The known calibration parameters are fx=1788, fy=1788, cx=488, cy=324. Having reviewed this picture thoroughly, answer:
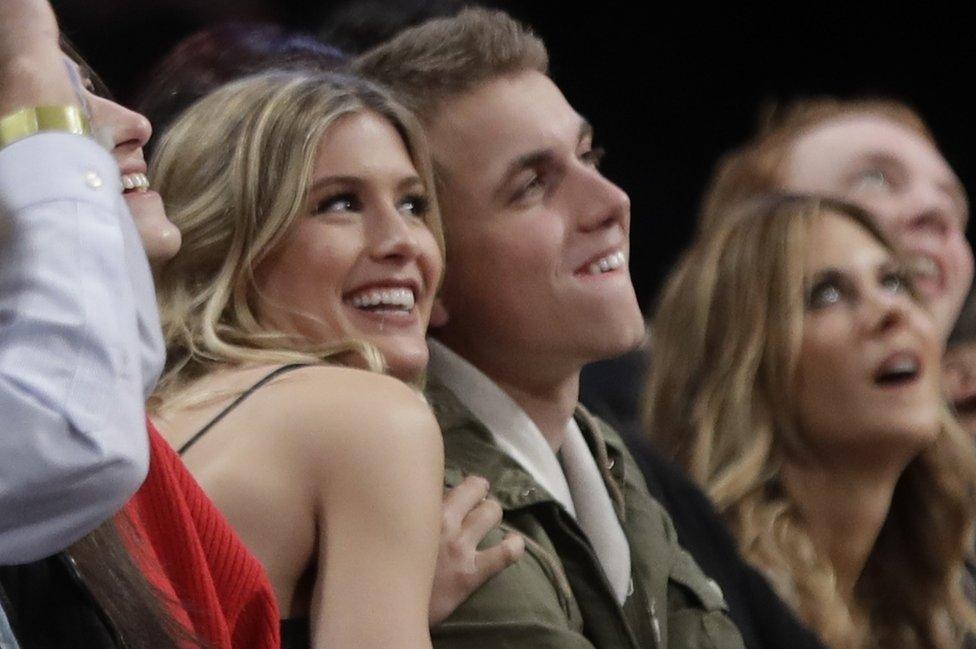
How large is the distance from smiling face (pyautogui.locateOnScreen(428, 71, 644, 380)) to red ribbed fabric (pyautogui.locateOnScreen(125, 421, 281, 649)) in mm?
749

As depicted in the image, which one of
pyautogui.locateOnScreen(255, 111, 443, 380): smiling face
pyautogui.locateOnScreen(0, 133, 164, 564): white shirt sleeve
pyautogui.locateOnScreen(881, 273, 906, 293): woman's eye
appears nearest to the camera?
pyautogui.locateOnScreen(0, 133, 164, 564): white shirt sleeve

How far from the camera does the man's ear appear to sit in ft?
7.17

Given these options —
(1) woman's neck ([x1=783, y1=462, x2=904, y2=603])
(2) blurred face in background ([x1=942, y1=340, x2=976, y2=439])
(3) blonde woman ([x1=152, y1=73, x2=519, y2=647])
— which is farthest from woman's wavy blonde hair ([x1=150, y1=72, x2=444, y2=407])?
(2) blurred face in background ([x1=942, y1=340, x2=976, y2=439])

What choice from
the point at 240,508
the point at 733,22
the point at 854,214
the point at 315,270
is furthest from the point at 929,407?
the point at 733,22

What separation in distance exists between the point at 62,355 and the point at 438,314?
1150 millimetres

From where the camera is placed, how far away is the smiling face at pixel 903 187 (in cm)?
324

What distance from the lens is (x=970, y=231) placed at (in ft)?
15.2

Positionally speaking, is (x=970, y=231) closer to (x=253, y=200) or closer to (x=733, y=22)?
(x=733, y=22)

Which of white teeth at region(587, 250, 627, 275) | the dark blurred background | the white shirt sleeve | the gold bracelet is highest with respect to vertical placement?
the gold bracelet

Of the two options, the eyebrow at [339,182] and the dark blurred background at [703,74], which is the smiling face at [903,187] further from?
the eyebrow at [339,182]

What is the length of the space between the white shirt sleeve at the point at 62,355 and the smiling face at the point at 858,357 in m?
1.57

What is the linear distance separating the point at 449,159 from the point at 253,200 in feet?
1.33

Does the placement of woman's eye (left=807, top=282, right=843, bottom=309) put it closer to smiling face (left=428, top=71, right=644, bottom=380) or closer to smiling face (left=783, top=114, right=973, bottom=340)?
smiling face (left=428, top=71, right=644, bottom=380)

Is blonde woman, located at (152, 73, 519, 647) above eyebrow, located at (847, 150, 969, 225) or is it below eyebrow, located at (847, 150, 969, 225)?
above
